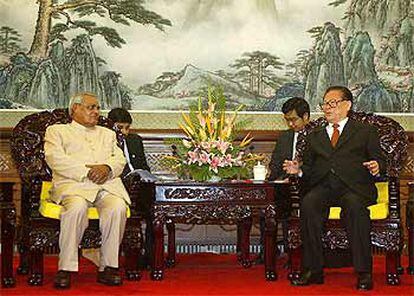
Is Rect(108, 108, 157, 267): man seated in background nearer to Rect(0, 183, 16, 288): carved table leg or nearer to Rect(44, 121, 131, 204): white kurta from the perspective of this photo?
Rect(44, 121, 131, 204): white kurta

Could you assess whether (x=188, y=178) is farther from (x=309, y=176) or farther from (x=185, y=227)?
(x=185, y=227)

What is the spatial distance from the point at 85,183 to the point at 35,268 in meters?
0.70

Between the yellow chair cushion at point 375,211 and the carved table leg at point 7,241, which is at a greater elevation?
the yellow chair cushion at point 375,211

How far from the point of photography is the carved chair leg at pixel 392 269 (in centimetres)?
575

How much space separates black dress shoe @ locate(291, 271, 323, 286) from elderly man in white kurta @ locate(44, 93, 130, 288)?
124 centimetres

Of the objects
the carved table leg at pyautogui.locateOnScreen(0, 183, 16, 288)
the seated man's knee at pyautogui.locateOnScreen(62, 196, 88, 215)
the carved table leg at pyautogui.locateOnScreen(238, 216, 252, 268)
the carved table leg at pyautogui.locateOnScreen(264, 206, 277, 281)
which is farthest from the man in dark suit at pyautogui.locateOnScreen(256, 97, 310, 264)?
the carved table leg at pyautogui.locateOnScreen(0, 183, 16, 288)

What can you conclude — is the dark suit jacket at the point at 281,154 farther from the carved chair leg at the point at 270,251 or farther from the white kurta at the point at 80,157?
the white kurta at the point at 80,157

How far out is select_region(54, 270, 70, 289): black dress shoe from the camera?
218 inches

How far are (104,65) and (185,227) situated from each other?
1.87m

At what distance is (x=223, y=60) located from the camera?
8555 millimetres

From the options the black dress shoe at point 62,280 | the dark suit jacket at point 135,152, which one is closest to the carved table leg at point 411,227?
the dark suit jacket at point 135,152

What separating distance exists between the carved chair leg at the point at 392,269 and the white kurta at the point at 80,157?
1914mm

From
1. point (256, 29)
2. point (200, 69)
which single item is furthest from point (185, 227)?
point (256, 29)

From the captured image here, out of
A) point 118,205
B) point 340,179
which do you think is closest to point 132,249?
point 118,205
